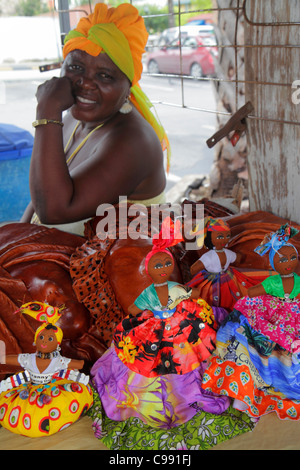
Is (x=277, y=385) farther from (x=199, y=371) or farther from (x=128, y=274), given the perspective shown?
(x=128, y=274)

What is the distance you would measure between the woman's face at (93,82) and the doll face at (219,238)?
0.73m

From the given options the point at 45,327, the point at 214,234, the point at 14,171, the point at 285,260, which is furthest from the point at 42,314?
the point at 14,171

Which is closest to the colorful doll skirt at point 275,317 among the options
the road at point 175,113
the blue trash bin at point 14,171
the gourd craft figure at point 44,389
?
the gourd craft figure at point 44,389

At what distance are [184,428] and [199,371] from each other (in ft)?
0.56

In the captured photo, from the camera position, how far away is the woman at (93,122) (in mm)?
1925

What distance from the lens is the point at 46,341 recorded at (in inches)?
58.5

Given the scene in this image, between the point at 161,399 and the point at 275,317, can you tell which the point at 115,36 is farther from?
the point at 161,399

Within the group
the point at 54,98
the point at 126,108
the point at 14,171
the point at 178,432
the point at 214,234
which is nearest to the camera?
the point at 178,432

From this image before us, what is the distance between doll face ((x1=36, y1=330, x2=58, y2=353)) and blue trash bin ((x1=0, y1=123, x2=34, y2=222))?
1813mm

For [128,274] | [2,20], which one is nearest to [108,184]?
[128,274]

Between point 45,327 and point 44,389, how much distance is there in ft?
0.61

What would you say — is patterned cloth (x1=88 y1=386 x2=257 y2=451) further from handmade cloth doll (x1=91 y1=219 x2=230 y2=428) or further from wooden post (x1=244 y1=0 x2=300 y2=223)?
wooden post (x1=244 y1=0 x2=300 y2=223)

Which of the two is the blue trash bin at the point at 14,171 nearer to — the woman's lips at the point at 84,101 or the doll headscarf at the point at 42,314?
the woman's lips at the point at 84,101

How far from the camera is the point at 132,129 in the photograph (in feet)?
6.95
